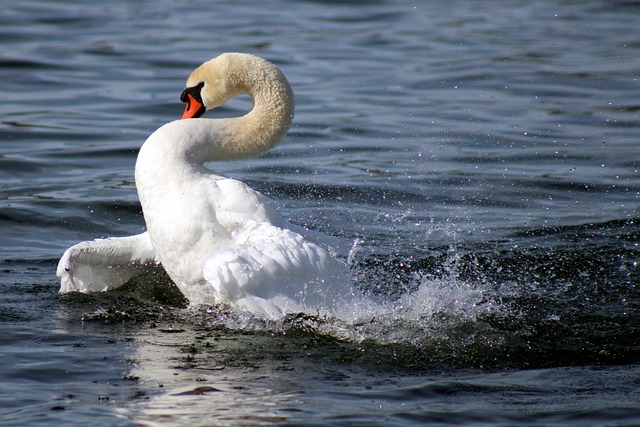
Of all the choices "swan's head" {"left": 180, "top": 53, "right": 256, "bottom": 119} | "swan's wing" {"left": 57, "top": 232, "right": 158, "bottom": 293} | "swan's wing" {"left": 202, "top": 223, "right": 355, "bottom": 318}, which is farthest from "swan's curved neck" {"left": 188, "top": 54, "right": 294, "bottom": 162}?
"swan's wing" {"left": 57, "top": 232, "right": 158, "bottom": 293}

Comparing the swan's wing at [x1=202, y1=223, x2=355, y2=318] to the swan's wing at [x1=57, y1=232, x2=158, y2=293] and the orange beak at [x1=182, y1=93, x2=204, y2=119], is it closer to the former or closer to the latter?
the swan's wing at [x1=57, y1=232, x2=158, y2=293]

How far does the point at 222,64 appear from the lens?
→ 7109 millimetres

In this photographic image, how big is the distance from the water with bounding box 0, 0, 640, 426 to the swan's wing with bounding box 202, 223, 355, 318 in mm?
210

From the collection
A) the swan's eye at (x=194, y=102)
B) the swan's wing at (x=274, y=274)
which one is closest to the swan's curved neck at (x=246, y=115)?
the swan's eye at (x=194, y=102)

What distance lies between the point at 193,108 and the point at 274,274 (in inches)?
60.4

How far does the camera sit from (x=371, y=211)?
388 inches

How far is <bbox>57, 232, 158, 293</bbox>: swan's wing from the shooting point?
24.0 feet

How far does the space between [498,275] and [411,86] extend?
690cm

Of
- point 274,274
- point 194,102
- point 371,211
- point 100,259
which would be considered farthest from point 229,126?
point 371,211

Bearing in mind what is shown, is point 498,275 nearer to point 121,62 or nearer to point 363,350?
point 363,350

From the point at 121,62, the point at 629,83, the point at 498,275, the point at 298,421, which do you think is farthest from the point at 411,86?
the point at 298,421

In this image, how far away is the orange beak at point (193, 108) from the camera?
7.28m

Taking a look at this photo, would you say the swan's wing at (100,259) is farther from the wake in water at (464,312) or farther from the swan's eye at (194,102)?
the swan's eye at (194,102)

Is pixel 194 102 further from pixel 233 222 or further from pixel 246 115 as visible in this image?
pixel 233 222
